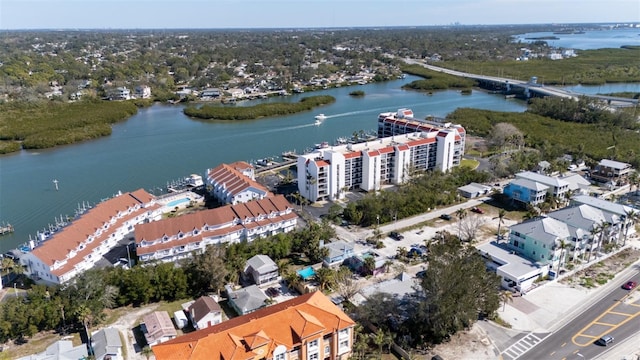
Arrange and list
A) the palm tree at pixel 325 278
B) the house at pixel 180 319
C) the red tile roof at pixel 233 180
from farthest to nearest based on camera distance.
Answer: the red tile roof at pixel 233 180, the palm tree at pixel 325 278, the house at pixel 180 319

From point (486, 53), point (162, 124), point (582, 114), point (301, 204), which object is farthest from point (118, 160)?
point (486, 53)

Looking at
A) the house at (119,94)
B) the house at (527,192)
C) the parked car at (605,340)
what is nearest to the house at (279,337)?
the parked car at (605,340)

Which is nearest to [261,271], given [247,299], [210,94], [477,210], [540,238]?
[247,299]

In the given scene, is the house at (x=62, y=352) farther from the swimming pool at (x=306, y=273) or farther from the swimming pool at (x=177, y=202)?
the swimming pool at (x=177, y=202)

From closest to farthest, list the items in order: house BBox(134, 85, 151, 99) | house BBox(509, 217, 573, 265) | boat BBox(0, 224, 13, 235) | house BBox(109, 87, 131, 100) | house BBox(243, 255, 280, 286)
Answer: house BBox(243, 255, 280, 286) < house BBox(509, 217, 573, 265) < boat BBox(0, 224, 13, 235) < house BBox(109, 87, 131, 100) < house BBox(134, 85, 151, 99)

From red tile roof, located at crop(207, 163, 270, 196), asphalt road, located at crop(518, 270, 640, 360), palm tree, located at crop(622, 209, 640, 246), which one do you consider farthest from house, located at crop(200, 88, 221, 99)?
asphalt road, located at crop(518, 270, 640, 360)

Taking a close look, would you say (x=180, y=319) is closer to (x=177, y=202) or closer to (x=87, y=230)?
(x=87, y=230)

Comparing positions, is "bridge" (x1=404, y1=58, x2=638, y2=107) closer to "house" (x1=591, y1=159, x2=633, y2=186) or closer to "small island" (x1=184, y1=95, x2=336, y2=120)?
"house" (x1=591, y1=159, x2=633, y2=186)
